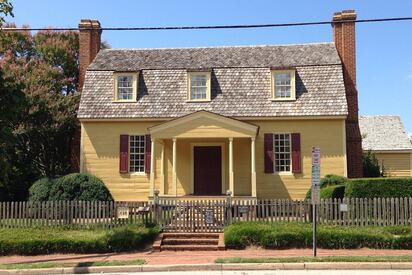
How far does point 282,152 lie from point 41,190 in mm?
11014

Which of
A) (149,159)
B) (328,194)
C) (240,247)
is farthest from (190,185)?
(240,247)

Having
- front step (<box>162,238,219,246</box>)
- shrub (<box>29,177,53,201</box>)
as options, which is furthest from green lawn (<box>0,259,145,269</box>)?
shrub (<box>29,177,53,201</box>)

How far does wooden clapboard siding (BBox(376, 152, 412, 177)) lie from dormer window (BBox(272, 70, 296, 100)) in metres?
11.4

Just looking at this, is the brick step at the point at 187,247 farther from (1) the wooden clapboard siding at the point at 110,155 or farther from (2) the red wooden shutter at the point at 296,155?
(2) the red wooden shutter at the point at 296,155

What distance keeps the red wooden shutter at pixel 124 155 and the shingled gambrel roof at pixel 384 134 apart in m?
17.0

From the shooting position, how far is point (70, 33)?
103 feet

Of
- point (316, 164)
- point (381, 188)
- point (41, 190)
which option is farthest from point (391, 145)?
point (41, 190)

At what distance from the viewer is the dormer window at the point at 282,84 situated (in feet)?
77.4

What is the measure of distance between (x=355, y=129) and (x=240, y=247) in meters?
11.4

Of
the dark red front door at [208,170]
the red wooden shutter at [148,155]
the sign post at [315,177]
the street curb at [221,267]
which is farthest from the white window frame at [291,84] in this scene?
the street curb at [221,267]

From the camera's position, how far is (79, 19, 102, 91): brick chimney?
26031 millimetres

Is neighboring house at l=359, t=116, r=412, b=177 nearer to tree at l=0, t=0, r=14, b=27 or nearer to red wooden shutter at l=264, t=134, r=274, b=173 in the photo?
red wooden shutter at l=264, t=134, r=274, b=173

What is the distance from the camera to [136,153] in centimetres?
2384

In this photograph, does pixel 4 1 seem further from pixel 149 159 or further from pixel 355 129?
pixel 355 129
